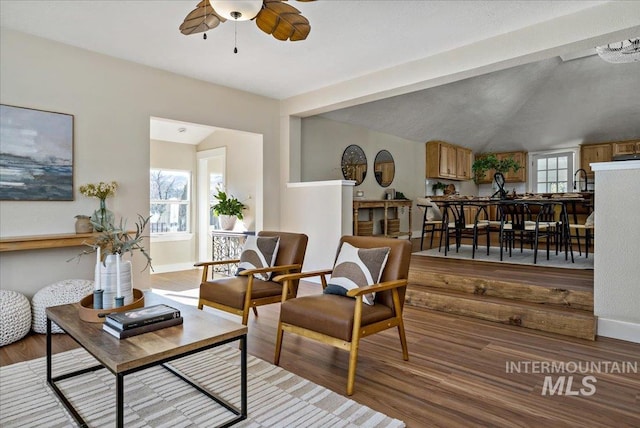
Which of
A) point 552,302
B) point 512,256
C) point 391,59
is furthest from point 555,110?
point 552,302

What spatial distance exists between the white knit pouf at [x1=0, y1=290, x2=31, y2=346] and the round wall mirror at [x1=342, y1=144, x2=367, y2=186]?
192 inches

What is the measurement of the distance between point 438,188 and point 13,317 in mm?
8371

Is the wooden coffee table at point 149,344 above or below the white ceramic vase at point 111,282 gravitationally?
below

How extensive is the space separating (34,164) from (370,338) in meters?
3.51

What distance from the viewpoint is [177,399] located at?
224cm

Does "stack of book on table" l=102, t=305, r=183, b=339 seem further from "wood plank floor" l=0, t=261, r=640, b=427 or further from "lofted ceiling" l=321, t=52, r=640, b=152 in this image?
"lofted ceiling" l=321, t=52, r=640, b=152

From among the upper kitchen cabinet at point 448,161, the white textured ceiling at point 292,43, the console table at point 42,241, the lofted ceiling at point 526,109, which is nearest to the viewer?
the white textured ceiling at point 292,43

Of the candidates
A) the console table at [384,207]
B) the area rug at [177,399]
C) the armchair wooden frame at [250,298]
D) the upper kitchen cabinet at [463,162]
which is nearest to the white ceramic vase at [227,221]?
the console table at [384,207]

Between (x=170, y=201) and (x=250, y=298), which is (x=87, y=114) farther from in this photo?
(x=170, y=201)

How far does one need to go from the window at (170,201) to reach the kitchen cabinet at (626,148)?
9.47m

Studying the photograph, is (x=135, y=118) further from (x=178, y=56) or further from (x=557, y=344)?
(x=557, y=344)

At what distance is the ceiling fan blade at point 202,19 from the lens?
2479mm

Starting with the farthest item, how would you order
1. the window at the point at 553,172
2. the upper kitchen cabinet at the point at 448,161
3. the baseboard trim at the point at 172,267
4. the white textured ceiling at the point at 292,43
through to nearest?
the window at the point at 553,172 < the upper kitchen cabinet at the point at 448,161 < the baseboard trim at the point at 172,267 < the white textured ceiling at the point at 292,43

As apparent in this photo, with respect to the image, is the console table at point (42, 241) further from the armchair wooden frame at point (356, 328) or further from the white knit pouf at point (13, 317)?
the armchair wooden frame at point (356, 328)
